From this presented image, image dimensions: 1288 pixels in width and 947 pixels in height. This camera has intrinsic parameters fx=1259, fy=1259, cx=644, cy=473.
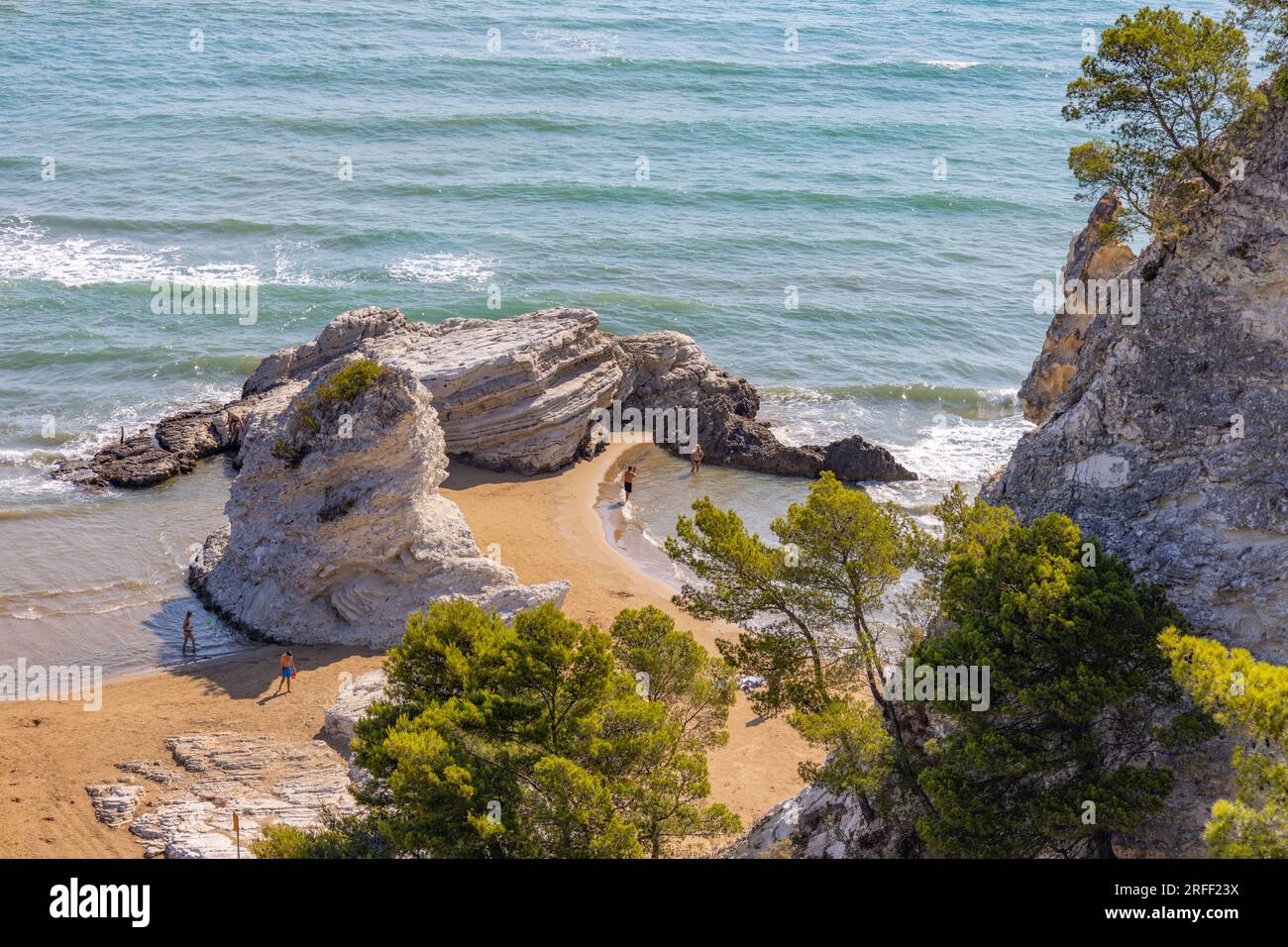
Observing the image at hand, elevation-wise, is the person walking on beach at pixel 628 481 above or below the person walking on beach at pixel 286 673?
above

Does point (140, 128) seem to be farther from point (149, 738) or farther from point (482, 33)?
point (149, 738)

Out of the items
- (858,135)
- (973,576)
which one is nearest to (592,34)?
(858,135)

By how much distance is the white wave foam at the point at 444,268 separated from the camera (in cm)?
5138

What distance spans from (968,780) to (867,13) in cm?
8623

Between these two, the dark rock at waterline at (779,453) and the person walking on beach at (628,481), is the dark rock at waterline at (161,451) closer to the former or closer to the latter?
the person walking on beach at (628,481)

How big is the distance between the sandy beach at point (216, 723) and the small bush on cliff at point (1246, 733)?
32.7ft

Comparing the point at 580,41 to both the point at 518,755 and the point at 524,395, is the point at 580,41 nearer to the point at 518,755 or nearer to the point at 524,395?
the point at 524,395

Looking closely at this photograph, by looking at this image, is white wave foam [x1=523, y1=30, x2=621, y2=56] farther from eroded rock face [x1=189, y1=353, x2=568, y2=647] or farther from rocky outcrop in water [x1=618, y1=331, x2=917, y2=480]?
eroded rock face [x1=189, y1=353, x2=568, y2=647]

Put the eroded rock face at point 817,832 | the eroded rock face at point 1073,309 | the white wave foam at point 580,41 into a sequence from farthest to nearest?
the white wave foam at point 580,41 < the eroded rock face at point 1073,309 < the eroded rock face at point 817,832

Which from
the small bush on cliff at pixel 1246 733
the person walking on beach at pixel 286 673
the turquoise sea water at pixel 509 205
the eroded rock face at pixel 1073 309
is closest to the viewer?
the small bush on cliff at pixel 1246 733

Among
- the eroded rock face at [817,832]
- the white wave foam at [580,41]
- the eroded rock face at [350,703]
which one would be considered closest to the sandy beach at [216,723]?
the eroded rock face at [350,703]

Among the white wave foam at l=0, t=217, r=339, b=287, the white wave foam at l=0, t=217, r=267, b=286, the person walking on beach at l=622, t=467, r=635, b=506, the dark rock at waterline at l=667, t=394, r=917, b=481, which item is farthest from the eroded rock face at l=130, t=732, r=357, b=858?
the white wave foam at l=0, t=217, r=267, b=286

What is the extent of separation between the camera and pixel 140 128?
64.2 m

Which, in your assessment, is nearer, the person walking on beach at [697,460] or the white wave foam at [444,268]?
the person walking on beach at [697,460]
